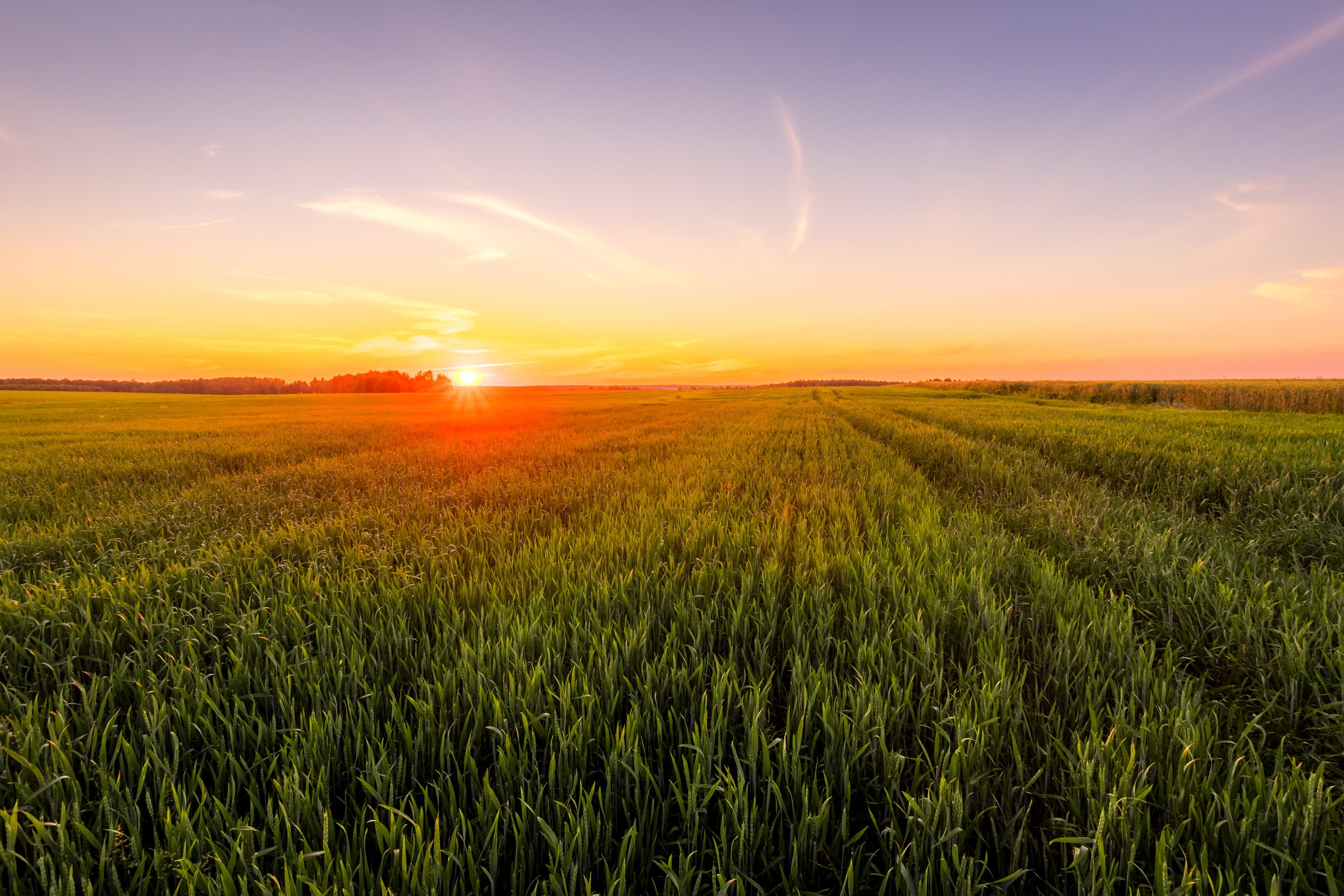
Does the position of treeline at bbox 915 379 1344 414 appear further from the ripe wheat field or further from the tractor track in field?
the ripe wheat field

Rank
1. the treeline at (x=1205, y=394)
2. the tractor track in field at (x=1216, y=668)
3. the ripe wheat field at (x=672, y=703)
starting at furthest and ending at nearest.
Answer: the treeline at (x=1205, y=394)
the tractor track in field at (x=1216, y=668)
the ripe wheat field at (x=672, y=703)

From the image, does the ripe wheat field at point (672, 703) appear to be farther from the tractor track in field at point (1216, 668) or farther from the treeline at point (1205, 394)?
the treeline at point (1205, 394)

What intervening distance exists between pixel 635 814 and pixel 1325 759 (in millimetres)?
2853

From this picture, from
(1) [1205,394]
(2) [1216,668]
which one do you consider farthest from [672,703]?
(1) [1205,394]

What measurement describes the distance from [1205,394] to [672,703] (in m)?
45.3

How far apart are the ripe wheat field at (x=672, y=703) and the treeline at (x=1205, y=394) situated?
32434 millimetres

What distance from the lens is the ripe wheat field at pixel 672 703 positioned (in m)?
1.35

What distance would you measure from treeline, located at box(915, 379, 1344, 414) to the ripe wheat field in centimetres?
3243

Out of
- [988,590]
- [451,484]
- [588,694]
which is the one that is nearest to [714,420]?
[451,484]

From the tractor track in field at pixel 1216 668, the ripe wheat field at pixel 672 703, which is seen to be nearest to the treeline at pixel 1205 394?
the tractor track in field at pixel 1216 668

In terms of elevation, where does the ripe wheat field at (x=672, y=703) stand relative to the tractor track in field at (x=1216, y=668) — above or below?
above

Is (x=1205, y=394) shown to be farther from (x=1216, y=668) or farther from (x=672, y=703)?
(x=672, y=703)

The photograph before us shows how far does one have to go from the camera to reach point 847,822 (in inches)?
56.6

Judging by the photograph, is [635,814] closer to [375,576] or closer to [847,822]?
[847,822]
